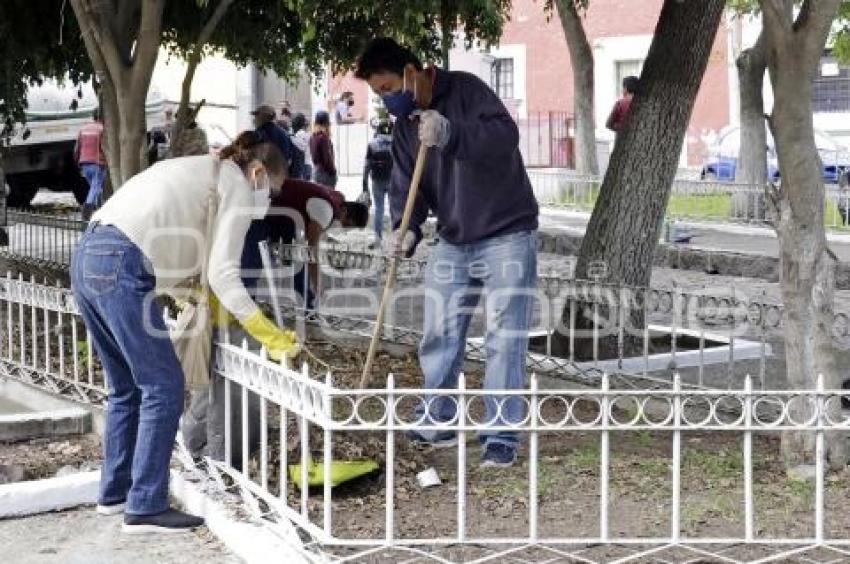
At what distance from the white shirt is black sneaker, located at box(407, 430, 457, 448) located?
4.24ft

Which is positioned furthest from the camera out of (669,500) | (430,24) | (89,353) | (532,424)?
(430,24)

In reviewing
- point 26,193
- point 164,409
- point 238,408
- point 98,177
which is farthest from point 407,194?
point 26,193

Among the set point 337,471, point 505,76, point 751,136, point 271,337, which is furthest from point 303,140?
point 271,337

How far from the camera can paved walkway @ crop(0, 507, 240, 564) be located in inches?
188

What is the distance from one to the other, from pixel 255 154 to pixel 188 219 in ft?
1.35

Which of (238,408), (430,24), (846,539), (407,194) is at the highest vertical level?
(430,24)

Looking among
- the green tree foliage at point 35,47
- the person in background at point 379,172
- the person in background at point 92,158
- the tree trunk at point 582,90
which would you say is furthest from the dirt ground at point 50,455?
the tree trunk at point 582,90

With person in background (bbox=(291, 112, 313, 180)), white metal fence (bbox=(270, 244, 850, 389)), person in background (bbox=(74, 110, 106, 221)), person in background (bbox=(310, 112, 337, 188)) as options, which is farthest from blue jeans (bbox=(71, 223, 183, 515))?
person in background (bbox=(291, 112, 313, 180))

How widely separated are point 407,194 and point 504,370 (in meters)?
0.86

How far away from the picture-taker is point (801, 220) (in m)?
5.44

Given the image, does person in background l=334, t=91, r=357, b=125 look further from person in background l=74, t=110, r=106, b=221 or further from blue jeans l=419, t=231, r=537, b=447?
blue jeans l=419, t=231, r=537, b=447

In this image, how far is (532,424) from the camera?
431 centimetres

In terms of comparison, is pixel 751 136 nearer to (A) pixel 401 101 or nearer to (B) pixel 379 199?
(B) pixel 379 199

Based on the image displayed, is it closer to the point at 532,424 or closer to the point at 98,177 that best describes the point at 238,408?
the point at 532,424
